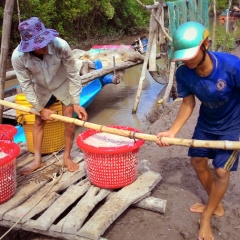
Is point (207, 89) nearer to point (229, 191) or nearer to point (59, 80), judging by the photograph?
point (229, 191)

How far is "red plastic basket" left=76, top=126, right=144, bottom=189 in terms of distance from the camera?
3291 mm

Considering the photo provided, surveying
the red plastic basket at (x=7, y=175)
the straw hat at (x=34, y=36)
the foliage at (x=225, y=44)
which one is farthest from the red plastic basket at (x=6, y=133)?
the foliage at (x=225, y=44)

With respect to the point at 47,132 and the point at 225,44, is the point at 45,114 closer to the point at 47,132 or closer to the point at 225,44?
the point at 47,132

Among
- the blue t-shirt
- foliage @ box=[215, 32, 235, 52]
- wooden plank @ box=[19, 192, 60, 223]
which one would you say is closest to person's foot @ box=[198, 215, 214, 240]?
the blue t-shirt

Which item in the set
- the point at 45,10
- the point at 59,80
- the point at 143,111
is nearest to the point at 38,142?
the point at 59,80

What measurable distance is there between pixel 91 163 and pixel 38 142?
2.82 feet

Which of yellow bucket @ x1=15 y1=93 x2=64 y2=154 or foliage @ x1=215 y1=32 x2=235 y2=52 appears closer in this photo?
yellow bucket @ x1=15 y1=93 x2=64 y2=154

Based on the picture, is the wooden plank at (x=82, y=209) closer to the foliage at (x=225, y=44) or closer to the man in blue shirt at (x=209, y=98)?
the man in blue shirt at (x=209, y=98)

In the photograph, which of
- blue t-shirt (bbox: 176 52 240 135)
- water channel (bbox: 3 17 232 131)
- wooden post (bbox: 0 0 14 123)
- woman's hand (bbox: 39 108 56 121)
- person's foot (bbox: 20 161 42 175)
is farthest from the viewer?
water channel (bbox: 3 17 232 131)

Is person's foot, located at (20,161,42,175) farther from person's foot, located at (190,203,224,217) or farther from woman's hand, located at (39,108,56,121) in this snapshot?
person's foot, located at (190,203,224,217)

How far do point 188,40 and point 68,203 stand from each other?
1.78 metres

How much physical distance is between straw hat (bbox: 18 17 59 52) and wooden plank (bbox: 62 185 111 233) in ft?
4.66

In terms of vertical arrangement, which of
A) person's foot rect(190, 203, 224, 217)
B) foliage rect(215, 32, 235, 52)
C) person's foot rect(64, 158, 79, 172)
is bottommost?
foliage rect(215, 32, 235, 52)

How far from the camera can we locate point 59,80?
384cm
